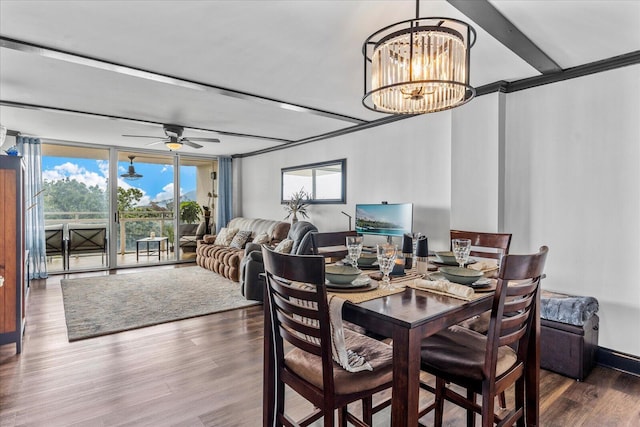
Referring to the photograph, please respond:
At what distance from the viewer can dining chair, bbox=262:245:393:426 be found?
4.32 ft

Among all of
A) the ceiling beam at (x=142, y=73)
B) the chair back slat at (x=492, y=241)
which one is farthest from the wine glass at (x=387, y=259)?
the ceiling beam at (x=142, y=73)

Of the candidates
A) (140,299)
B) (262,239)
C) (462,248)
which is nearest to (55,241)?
(140,299)

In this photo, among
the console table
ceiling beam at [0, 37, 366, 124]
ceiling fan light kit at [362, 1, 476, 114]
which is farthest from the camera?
the console table

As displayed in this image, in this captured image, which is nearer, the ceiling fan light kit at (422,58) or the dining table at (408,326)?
the dining table at (408,326)

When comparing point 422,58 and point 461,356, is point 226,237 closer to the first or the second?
point 422,58

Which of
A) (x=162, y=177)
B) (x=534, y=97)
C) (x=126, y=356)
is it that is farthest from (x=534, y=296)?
(x=162, y=177)

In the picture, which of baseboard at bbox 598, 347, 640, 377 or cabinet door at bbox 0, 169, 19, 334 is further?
cabinet door at bbox 0, 169, 19, 334

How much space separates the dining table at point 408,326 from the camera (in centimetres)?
126

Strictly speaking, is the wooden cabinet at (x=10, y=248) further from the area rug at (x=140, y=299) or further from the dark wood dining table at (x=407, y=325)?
the dark wood dining table at (x=407, y=325)

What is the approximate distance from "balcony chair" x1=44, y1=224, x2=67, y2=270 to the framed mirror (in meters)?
4.01

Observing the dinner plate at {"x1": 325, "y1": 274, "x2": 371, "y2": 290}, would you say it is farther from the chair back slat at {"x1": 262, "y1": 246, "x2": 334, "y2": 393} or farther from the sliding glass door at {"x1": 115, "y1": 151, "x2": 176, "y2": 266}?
the sliding glass door at {"x1": 115, "y1": 151, "x2": 176, "y2": 266}

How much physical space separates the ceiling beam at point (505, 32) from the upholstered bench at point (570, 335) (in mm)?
1877

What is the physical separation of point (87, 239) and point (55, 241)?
483 mm

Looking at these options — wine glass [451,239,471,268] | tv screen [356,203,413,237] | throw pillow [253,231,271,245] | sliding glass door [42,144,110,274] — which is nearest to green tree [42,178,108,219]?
sliding glass door [42,144,110,274]
